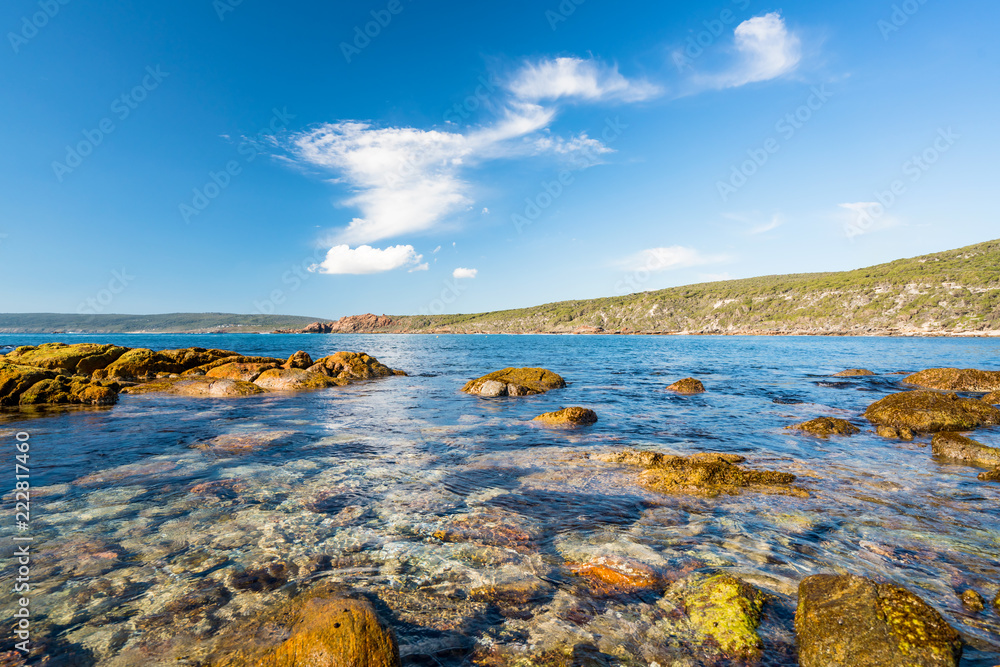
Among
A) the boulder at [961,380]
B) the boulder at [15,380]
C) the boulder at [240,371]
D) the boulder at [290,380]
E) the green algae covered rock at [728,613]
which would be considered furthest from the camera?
the boulder at [240,371]

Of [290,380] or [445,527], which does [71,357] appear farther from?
[445,527]

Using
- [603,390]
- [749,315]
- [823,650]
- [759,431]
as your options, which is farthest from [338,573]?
[749,315]

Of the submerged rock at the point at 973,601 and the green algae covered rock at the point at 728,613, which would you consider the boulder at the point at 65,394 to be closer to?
the green algae covered rock at the point at 728,613

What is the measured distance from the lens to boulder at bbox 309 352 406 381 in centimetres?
2752

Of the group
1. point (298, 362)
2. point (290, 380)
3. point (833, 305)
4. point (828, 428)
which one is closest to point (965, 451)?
point (828, 428)

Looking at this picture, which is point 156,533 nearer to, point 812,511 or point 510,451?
point 510,451

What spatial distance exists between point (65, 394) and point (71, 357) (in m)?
9.38

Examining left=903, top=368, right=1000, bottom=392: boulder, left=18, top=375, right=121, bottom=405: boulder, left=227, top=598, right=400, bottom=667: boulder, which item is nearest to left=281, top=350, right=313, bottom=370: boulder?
left=18, top=375, right=121, bottom=405: boulder

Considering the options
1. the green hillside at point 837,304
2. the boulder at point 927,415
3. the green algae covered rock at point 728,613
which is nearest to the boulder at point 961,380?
the boulder at point 927,415

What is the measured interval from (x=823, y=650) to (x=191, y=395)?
82.1ft

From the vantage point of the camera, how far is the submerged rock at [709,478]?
26.8ft

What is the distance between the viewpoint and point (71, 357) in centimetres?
2455

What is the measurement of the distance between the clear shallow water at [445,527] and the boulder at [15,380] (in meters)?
7.06

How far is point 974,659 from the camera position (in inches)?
147
